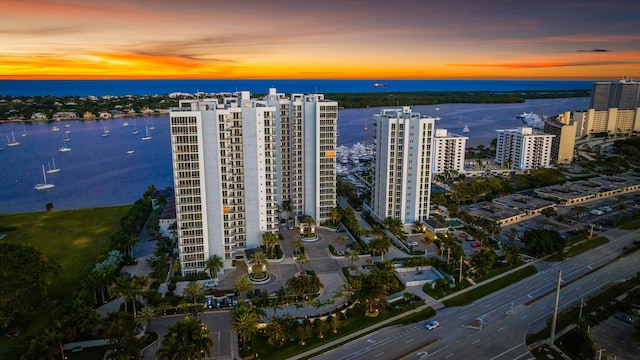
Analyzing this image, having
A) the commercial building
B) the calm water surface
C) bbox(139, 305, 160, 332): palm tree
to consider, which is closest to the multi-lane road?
bbox(139, 305, 160, 332): palm tree

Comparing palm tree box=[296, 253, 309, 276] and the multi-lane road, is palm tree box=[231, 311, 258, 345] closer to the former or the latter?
the multi-lane road

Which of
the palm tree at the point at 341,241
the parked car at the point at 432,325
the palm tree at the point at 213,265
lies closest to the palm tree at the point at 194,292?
the palm tree at the point at 213,265

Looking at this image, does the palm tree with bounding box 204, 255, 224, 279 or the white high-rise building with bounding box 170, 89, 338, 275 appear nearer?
the palm tree with bounding box 204, 255, 224, 279

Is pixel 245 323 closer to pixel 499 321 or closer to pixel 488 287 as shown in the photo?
pixel 499 321

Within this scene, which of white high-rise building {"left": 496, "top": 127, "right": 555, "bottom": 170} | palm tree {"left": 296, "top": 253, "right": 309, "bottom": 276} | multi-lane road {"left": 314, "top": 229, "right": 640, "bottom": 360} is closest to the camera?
multi-lane road {"left": 314, "top": 229, "right": 640, "bottom": 360}

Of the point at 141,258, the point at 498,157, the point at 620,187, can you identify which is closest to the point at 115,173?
the point at 141,258

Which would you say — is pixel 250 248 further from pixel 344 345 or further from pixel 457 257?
pixel 457 257
